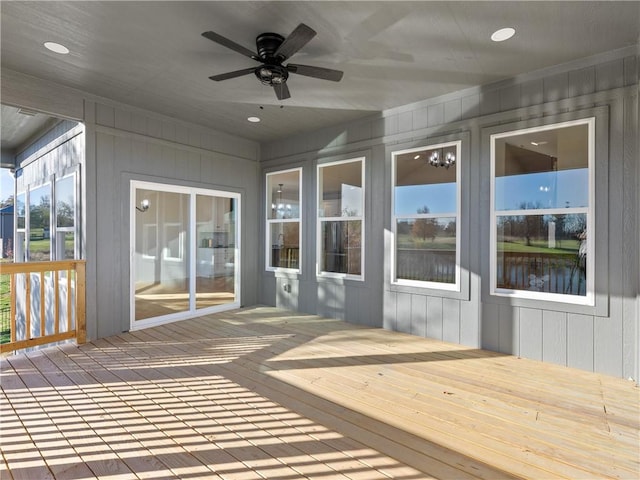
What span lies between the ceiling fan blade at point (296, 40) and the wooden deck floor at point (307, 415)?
9.20 feet

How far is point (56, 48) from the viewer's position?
131 inches

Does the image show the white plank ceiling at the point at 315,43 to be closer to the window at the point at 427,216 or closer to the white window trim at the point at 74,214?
the window at the point at 427,216

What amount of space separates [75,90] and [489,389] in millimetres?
5568

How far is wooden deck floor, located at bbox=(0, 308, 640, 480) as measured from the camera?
2.06 meters

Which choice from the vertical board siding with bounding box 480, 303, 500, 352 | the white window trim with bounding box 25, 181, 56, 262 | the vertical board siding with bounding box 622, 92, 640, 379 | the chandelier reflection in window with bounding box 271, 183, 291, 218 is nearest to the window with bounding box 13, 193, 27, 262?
the white window trim with bounding box 25, 181, 56, 262

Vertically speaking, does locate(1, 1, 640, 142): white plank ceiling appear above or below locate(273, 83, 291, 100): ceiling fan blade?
above

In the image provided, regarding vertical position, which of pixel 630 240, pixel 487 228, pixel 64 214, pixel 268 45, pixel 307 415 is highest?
pixel 268 45

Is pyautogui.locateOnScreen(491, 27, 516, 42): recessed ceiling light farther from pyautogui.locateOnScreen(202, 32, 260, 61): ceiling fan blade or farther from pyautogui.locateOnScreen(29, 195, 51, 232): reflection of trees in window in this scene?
pyautogui.locateOnScreen(29, 195, 51, 232): reflection of trees in window

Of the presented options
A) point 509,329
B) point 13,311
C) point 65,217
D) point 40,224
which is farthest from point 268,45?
point 40,224

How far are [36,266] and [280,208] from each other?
3.66m

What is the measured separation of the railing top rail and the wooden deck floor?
36.5 inches

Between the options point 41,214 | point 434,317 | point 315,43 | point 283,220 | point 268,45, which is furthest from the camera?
point 283,220

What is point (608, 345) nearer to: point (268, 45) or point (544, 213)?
point (544, 213)

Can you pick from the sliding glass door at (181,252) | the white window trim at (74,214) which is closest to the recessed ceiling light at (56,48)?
the white window trim at (74,214)
